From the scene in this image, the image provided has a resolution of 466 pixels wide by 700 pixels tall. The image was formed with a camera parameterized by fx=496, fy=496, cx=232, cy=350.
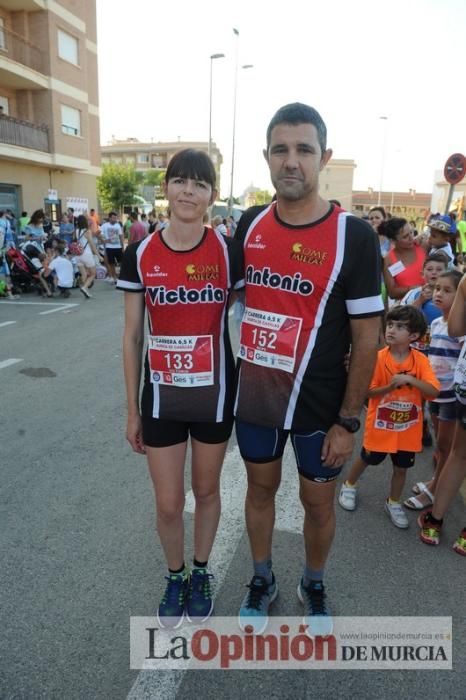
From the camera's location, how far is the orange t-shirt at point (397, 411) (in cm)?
310

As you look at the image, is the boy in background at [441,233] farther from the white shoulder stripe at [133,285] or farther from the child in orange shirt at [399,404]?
the white shoulder stripe at [133,285]

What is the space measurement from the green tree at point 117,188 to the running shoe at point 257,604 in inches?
1922

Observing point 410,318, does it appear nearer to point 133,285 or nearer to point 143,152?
point 133,285

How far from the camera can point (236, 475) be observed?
3.72m

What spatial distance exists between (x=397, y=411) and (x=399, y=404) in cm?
5

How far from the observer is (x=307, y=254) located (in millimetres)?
1947

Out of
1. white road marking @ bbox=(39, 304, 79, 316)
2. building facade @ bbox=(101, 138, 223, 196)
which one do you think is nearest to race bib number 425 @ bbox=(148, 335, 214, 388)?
white road marking @ bbox=(39, 304, 79, 316)

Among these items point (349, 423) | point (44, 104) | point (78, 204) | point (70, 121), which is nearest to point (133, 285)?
point (349, 423)

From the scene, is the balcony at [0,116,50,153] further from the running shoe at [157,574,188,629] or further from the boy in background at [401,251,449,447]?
the running shoe at [157,574,188,629]

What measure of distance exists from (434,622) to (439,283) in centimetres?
208

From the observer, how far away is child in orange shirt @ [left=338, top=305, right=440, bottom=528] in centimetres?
310

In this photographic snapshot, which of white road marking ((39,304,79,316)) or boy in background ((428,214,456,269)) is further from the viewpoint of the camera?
white road marking ((39,304,79,316))

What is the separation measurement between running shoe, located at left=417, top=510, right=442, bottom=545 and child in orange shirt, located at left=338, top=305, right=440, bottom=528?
11cm

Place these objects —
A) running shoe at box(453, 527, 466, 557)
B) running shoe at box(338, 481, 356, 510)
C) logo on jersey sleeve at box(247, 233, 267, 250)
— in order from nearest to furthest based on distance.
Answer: logo on jersey sleeve at box(247, 233, 267, 250) < running shoe at box(453, 527, 466, 557) < running shoe at box(338, 481, 356, 510)
